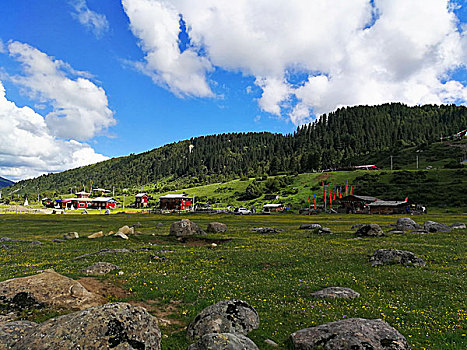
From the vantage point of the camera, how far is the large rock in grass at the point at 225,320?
11125 mm

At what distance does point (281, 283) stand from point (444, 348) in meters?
Answer: 10.3

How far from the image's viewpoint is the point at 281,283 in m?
19.6

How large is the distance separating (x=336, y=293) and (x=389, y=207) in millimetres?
108630

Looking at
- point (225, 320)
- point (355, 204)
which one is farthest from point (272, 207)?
point (225, 320)

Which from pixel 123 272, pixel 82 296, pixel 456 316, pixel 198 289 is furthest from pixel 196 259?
pixel 456 316

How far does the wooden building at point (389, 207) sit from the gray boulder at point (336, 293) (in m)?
106

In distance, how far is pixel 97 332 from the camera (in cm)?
817

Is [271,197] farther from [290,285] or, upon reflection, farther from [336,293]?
[336,293]

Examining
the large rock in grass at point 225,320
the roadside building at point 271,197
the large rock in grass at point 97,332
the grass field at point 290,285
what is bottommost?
the grass field at point 290,285

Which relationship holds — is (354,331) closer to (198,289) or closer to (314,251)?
(198,289)

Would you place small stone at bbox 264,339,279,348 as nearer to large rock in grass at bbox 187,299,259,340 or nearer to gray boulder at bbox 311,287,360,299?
large rock in grass at bbox 187,299,259,340

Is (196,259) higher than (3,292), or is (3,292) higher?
(3,292)

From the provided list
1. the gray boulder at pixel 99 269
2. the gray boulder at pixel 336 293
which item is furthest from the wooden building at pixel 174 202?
the gray boulder at pixel 336 293

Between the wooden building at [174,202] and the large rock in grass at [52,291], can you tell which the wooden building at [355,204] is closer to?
the wooden building at [174,202]
